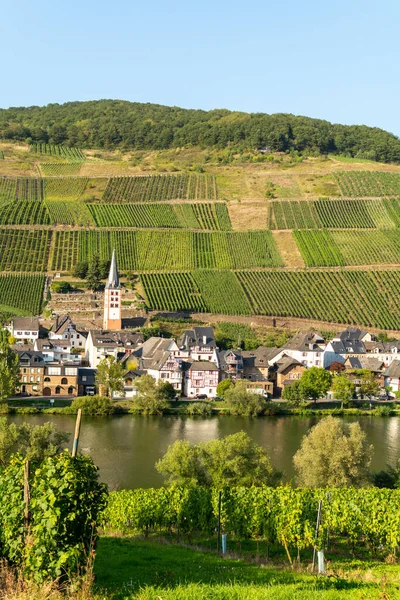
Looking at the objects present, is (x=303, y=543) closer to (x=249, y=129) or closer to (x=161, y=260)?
(x=161, y=260)

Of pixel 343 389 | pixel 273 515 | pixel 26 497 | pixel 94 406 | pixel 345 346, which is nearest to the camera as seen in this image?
pixel 26 497

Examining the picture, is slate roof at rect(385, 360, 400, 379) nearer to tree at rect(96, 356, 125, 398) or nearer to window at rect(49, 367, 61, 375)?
tree at rect(96, 356, 125, 398)

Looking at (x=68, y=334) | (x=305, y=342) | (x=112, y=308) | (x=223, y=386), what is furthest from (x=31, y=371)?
(x=305, y=342)

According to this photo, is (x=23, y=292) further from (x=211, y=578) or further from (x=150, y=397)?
(x=211, y=578)

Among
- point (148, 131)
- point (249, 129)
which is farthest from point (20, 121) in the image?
point (249, 129)

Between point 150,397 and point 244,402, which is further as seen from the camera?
point 244,402

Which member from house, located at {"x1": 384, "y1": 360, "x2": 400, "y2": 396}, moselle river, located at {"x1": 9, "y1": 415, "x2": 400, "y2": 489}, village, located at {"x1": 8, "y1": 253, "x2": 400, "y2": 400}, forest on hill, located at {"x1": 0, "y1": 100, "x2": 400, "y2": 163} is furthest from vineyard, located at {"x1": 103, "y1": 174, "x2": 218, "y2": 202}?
moselle river, located at {"x1": 9, "y1": 415, "x2": 400, "y2": 489}
